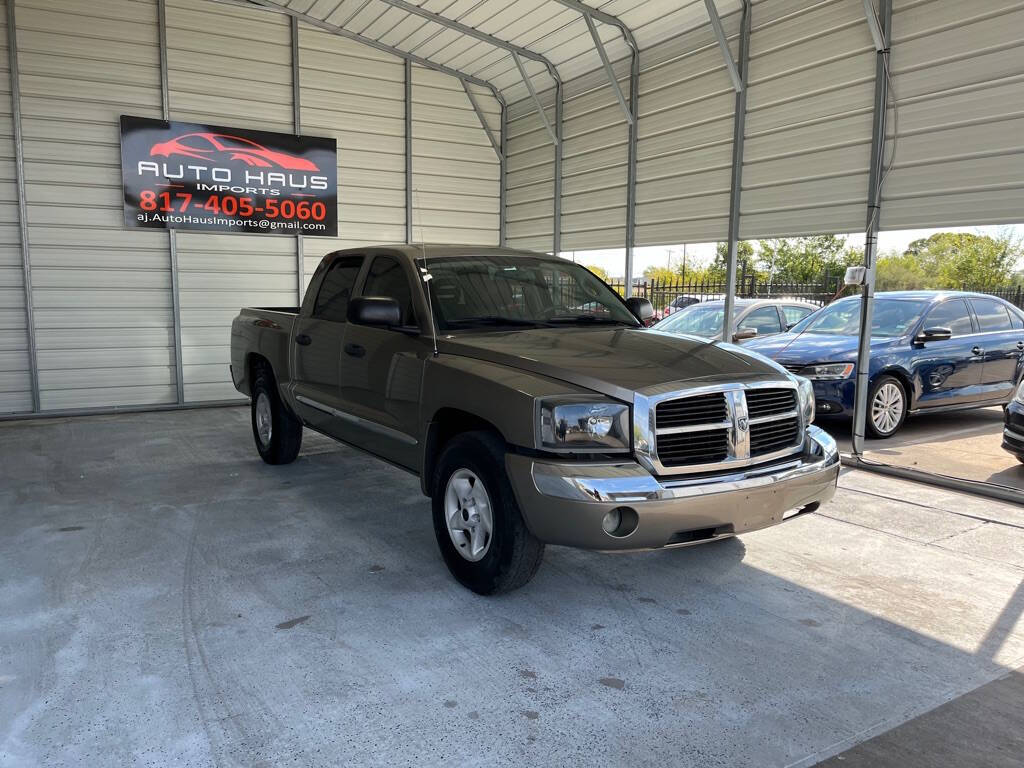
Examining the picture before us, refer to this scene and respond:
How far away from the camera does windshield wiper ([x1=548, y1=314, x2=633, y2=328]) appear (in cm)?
474

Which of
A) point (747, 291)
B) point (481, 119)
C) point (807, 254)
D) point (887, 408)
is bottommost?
point (887, 408)

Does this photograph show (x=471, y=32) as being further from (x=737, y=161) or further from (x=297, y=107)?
(x=737, y=161)

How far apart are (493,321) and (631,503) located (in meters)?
1.72

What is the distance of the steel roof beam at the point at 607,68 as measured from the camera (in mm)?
9141

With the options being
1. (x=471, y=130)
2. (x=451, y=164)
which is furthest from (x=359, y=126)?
(x=471, y=130)

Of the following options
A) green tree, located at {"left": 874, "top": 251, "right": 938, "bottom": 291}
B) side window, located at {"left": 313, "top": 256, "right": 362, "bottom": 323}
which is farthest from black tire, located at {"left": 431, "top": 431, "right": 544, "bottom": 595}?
green tree, located at {"left": 874, "top": 251, "right": 938, "bottom": 291}

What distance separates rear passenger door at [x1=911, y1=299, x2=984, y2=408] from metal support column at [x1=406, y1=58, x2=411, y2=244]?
746cm

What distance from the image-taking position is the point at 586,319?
4.85 meters

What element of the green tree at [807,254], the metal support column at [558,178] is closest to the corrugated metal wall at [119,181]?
the metal support column at [558,178]

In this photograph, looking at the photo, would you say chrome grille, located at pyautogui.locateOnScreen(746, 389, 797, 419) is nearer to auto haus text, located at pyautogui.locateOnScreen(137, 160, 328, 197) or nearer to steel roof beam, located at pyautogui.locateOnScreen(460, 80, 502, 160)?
auto haus text, located at pyautogui.locateOnScreen(137, 160, 328, 197)

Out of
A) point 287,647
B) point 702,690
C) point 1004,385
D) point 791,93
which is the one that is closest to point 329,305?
point 287,647

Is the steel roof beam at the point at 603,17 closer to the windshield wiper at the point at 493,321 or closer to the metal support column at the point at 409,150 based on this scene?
the metal support column at the point at 409,150

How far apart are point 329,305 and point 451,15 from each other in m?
5.88

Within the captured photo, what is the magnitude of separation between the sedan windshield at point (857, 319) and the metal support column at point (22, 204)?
9714 millimetres
